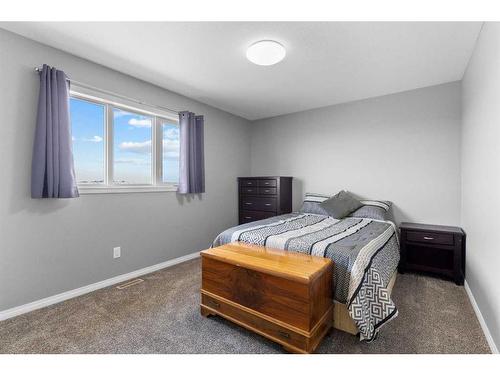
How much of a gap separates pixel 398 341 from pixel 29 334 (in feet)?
8.53

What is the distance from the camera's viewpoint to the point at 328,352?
153 centimetres

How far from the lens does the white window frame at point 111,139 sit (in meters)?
2.45

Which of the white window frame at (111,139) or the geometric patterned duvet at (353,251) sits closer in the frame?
the geometric patterned duvet at (353,251)

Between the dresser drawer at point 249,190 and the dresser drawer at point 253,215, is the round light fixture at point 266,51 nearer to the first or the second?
the dresser drawer at point 249,190

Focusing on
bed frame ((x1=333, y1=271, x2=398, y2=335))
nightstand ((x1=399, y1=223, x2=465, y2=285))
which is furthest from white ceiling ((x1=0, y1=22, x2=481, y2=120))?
bed frame ((x1=333, y1=271, x2=398, y2=335))

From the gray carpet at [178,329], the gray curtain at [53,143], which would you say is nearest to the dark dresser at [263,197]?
the gray carpet at [178,329]

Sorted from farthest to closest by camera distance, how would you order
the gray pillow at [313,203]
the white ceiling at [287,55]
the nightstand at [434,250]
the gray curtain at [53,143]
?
the gray pillow at [313,203] → the nightstand at [434,250] → the gray curtain at [53,143] → the white ceiling at [287,55]

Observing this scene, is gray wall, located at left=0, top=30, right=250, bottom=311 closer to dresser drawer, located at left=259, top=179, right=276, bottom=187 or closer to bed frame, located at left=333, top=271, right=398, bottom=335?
dresser drawer, located at left=259, top=179, right=276, bottom=187

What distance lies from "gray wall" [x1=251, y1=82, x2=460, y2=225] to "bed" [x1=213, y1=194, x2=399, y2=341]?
0.79 m

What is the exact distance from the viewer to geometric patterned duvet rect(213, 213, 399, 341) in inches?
60.9

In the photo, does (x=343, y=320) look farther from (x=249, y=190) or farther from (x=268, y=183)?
(x=249, y=190)

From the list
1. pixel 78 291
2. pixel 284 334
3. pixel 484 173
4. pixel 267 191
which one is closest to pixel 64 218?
pixel 78 291

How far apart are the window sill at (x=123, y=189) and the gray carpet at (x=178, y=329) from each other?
102cm
